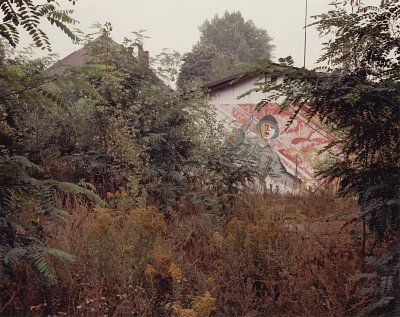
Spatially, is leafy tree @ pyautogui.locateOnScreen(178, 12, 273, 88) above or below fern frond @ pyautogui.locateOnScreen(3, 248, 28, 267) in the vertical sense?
above

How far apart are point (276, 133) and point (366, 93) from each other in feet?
43.2

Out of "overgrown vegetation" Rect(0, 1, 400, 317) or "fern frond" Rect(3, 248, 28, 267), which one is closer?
"fern frond" Rect(3, 248, 28, 267)

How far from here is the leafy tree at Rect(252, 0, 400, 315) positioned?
3.68m

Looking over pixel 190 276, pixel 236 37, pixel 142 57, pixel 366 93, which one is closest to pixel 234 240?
pixel 190 276

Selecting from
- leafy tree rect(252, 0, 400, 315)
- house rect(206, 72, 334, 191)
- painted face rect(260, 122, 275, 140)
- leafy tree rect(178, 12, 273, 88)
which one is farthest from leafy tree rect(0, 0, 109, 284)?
leafy tree rect(178, 12, 273, 88)

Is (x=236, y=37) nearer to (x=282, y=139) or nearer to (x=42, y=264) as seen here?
(x=282, y=139)

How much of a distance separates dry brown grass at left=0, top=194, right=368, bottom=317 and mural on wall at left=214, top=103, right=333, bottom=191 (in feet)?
36.9

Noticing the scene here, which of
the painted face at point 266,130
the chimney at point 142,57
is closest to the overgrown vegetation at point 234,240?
the chimney at point 142,57

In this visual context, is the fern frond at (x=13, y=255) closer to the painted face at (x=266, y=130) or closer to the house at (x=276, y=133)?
the house at (x=276, y=133)

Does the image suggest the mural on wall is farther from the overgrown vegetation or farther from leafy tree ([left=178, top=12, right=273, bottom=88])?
leafy tree ([left=178, top=12, right=273, bottom=88])

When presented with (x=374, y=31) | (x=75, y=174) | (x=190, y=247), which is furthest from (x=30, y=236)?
(x=75, y=174)

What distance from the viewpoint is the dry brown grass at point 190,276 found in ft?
12.5

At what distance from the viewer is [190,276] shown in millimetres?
4363

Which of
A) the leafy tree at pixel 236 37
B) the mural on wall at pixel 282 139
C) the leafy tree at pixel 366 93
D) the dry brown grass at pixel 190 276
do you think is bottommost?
the dry brown grass at pixel 190 276
